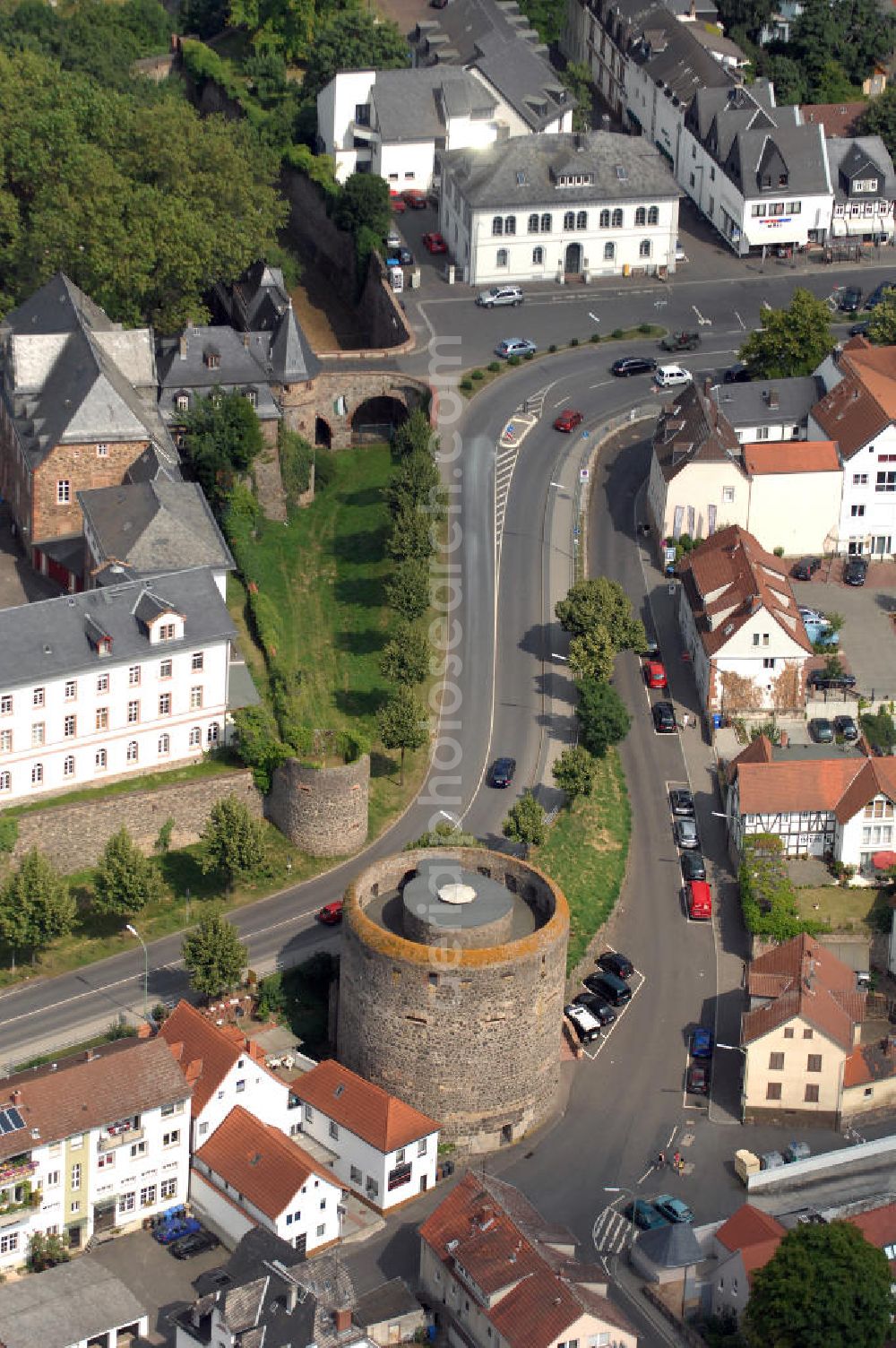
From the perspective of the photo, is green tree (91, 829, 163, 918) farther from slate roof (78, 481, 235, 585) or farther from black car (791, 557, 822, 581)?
black car (791, 557, 822, 581)

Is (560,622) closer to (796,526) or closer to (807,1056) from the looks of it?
(796,526)

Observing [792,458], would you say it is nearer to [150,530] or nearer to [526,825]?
[526,825]

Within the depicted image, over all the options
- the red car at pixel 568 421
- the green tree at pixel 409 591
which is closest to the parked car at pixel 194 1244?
the green tree at pixel 409 591

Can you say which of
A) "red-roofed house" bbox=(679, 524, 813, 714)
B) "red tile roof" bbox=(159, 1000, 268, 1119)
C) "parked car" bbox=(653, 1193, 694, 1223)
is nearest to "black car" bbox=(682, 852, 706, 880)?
"red-roofed house" bbox=(679, 524, 813, 714)

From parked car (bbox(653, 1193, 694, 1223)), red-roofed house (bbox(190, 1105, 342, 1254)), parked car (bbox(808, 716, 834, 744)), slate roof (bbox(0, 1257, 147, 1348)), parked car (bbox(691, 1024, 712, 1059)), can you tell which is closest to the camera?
slate roof (bbox(0, 1257, 147, 1348))

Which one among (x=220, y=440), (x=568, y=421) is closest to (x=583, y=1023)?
(x=220, y=440)

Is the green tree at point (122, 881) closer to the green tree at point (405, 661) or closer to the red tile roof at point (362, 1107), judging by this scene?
the red tile roof at point (362, 1107)
